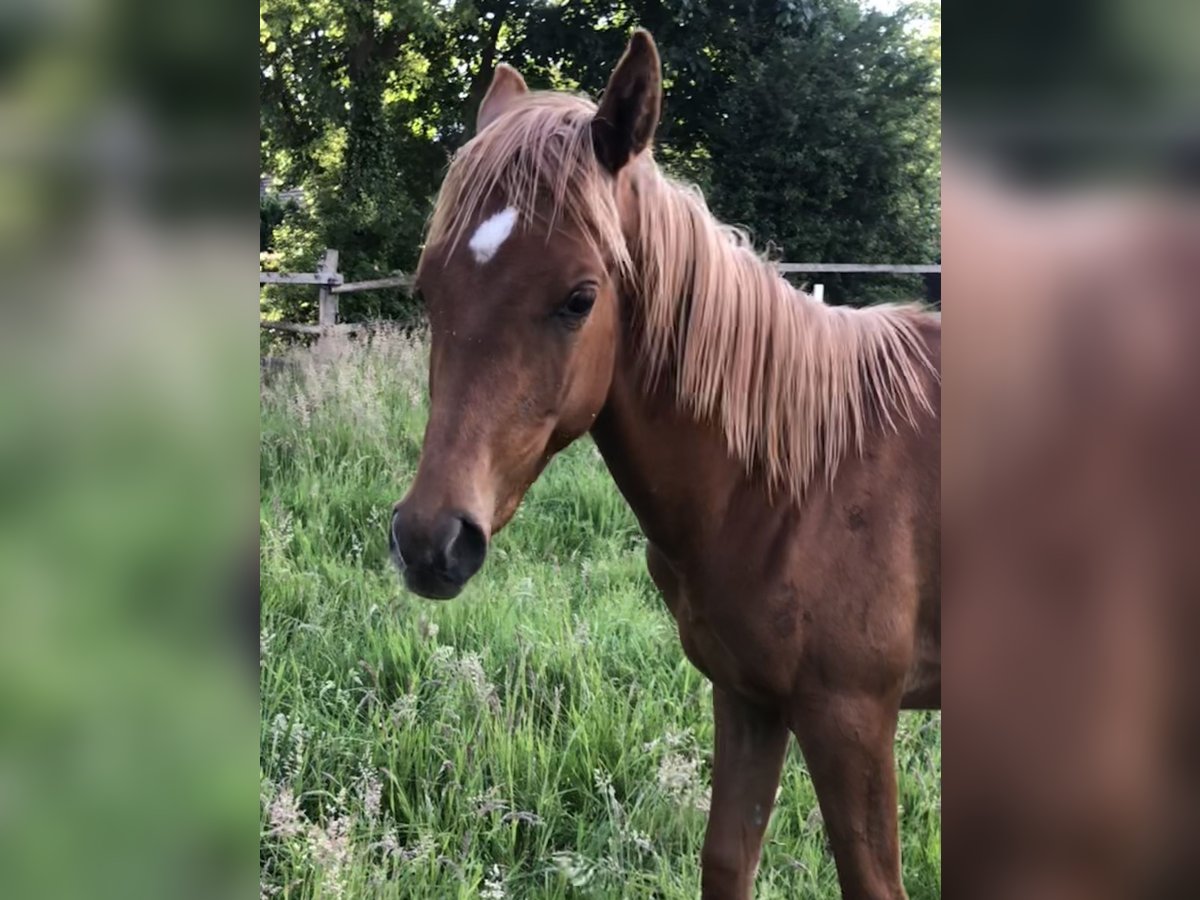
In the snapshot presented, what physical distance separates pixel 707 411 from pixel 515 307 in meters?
0.33

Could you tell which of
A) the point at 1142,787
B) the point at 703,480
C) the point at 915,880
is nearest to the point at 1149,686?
the point at 1142,787

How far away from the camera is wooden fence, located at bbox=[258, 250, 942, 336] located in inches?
63.9

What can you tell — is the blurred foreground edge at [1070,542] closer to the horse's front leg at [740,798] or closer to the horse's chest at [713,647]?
the horse's chest at [713,647]

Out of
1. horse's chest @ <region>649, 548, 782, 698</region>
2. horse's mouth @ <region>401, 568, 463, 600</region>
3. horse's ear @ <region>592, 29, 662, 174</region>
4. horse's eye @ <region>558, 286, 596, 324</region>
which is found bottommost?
horse's chest @ <region>649, 548, 782, 698</region>

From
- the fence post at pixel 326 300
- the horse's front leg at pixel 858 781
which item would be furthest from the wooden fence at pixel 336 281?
the horse's front leg at pixel 858 781

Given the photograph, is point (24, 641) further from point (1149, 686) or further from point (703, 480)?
point (703, 480)

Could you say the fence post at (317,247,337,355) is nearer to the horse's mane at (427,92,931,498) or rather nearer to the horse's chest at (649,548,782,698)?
the horse's mane at (427,92,931,498)

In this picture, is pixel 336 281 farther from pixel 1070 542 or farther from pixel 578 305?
pixel 1070 542

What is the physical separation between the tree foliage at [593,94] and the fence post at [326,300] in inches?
1.6

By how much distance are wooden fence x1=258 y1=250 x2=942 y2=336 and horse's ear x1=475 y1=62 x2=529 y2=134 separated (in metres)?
0.60

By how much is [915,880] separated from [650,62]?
59.7 inches

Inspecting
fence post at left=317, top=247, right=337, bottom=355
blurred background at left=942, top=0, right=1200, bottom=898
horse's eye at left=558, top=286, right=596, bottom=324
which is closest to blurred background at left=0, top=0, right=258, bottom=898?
blurred background at left=942, top=0, right=1200, bottom=898

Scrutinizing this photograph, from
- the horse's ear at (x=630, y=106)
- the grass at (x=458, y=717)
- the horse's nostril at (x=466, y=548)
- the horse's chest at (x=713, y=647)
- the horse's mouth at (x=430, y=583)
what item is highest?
the horse's ear at (x=630, y=106)

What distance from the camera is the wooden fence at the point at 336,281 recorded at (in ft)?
5.33
